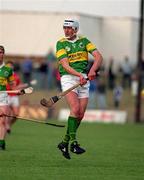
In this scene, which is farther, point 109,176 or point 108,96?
point 108,96

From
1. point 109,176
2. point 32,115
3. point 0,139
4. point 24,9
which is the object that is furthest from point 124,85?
point 109,176

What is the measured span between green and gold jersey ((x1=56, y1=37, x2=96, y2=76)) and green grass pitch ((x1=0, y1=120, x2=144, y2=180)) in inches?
64.7

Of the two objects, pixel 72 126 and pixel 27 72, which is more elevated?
pixel 72 126

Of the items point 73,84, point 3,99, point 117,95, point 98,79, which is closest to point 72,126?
point 73,84

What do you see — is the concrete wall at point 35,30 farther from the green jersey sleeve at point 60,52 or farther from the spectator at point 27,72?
the green jersey sleeve at point 60,52

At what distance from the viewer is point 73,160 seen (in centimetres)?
1723

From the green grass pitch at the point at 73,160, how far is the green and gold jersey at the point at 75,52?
164 centimetres

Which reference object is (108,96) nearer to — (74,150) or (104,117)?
(104,117)

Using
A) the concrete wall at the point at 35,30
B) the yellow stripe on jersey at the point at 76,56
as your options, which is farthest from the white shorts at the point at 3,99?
the concrete wall at the point at 35,30

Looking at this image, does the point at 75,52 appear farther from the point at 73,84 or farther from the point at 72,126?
the point at 72,126

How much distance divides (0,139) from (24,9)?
3536 cm

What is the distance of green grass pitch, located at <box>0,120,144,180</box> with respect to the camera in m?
14.6

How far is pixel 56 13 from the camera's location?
5262cm

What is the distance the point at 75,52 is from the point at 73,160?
193 cm
